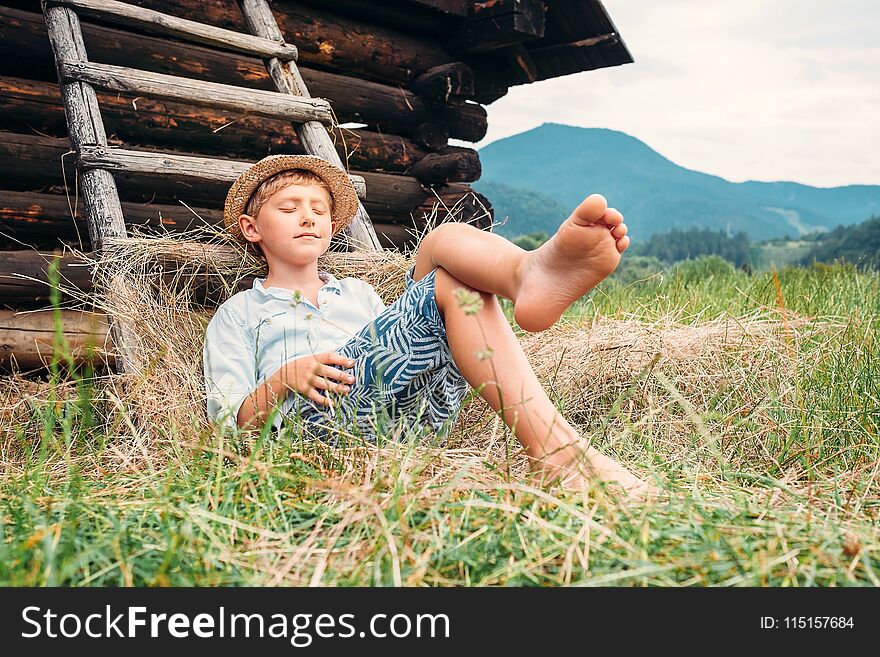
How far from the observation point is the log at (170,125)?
362 centimetres

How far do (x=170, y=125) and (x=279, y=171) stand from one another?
1.59 meters

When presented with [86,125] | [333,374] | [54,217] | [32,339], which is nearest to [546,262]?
[333,374]

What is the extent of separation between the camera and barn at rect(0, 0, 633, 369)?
3.13 metres

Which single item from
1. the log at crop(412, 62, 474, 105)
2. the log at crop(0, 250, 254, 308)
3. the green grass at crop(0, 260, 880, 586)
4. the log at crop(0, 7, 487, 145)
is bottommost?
the green grass at crop(0, 260, 880, 586)

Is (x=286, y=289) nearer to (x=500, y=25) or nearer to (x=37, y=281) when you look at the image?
(x=37, y=281)

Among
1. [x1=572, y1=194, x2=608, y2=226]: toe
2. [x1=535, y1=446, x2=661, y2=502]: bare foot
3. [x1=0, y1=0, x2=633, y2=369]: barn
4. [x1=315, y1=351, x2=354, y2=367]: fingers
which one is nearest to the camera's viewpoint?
[x1=572, y1=194, x2=608, y2=226]: toe

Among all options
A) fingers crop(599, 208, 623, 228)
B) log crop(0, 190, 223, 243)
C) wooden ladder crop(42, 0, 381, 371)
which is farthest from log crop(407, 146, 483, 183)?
fingers crop(599, 208, 623, 228)

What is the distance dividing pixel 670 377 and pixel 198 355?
1.74 meters

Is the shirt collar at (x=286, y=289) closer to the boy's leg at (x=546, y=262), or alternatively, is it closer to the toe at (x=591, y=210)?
the boy's leg at (x=546, y=262)

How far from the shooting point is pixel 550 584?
1.30m

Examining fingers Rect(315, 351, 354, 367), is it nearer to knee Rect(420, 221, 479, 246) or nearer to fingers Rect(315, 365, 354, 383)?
fingers Rect(315, 365, 354, 383)

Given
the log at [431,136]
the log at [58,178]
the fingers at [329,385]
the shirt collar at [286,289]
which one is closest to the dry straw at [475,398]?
the shirt collar at [286,289]

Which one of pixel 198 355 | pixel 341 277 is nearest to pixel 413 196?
pixel 341 277

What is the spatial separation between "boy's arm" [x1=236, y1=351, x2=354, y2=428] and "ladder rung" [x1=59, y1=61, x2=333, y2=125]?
4.57 ft
